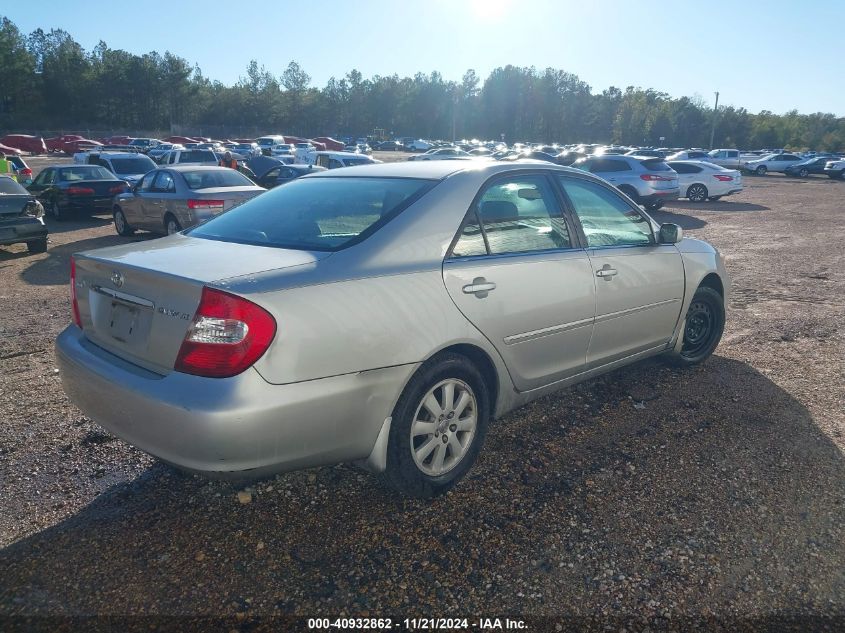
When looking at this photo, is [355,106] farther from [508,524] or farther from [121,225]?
[508,524]

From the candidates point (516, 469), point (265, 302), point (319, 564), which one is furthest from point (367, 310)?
point (516, 469)

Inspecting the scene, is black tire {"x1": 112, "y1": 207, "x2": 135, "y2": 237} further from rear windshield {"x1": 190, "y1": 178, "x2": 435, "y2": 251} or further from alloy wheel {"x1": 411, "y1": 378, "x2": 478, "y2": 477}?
alloy wheel {"x1": 411, "y1": 378, "x2": 478, "y2": 477}

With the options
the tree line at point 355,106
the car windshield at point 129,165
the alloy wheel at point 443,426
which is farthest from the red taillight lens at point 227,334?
the tree line at point 355,106

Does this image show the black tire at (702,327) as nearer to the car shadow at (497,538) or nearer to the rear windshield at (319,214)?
the car shadow at (497,538)

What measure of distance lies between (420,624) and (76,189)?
52.0ft

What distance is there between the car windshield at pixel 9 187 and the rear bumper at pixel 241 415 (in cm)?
954

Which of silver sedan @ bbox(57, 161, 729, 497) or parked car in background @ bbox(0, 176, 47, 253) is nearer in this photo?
silver sedan @ bbox(57, 161, 729, 497)

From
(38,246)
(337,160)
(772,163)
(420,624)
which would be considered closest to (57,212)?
(38,246)

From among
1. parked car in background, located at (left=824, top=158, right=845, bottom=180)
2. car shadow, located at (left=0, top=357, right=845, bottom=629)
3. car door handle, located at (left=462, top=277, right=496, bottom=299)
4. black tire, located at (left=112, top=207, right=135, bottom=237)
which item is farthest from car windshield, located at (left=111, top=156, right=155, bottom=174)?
parked car in background, located at (left=824, top=158, right=845, bottom=180)

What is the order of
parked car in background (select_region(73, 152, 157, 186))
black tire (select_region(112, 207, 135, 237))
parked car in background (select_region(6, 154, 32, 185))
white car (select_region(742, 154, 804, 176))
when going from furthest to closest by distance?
white car (select_region(742, 154, 804, 176)), parked car in background (select_region(6, 154, 32, 185)), parked car in background (select_region(73, 152, 157, 186)), black tire (select_region(112, 207, 135, 237))

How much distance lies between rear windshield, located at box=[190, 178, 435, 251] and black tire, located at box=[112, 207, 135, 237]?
10500mm

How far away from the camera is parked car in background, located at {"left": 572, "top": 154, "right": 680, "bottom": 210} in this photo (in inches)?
702

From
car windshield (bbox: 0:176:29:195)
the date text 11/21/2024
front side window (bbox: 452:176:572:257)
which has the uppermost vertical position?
front side window (bbox: 452:176:572:257)

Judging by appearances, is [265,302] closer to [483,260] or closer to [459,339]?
[459,339]
